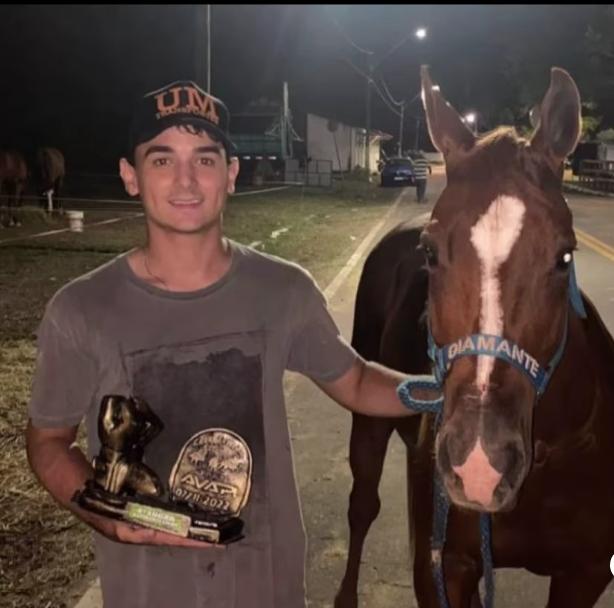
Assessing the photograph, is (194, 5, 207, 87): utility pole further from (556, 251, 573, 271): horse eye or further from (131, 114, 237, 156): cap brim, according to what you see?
(556, 251, 573, 271): horse eye

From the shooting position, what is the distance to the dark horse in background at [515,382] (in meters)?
2.17

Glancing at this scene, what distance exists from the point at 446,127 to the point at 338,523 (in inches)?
112

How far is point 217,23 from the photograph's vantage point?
4331cm

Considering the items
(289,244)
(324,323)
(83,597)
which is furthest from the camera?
(289,244)

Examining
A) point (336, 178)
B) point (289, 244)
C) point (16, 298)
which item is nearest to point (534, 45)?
point (336, 178)

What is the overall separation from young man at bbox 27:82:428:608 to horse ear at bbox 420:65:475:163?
25.9 inches

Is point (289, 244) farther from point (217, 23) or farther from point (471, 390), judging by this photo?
point (217, 23)

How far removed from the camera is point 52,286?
1115 cm

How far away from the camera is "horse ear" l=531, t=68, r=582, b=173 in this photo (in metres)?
2.37

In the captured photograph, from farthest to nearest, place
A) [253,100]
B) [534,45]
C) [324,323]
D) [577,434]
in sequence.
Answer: [253,100]
[534,45]
[577,434]
[324,323]

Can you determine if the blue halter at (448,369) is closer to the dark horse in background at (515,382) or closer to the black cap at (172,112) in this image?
the dark horse in background at (515,382)

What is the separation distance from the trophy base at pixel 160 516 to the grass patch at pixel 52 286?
6.51 feet

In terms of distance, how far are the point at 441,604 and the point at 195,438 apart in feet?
4.43

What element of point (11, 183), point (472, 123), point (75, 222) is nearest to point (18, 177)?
point (11, 183)
